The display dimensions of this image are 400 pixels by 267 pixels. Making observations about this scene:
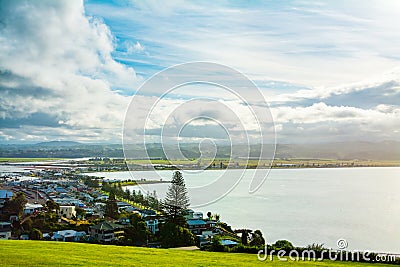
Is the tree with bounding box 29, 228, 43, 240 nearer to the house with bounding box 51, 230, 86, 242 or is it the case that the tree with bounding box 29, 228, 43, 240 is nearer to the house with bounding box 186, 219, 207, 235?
the house with bounding box 51, 230, 86, 242

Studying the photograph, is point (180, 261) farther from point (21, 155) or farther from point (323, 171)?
point (323, 171)

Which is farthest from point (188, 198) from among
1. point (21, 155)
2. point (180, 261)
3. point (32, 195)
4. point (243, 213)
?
point (21, 155)

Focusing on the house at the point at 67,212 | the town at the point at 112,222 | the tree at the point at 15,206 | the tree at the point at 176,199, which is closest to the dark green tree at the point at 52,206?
the town at the point at 112,222

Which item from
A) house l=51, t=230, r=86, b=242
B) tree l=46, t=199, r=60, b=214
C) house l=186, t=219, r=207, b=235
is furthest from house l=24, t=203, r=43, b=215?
house l=186, t=219, r=207, b=235

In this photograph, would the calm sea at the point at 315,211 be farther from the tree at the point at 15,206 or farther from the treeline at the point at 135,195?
the tree at the point at 15,206

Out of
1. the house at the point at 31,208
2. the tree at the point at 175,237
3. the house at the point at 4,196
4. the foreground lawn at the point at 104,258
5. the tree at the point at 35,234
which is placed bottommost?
the tree at the point at 35,234

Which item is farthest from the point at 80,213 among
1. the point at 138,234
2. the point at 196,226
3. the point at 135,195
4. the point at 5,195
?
the point at 196,226
